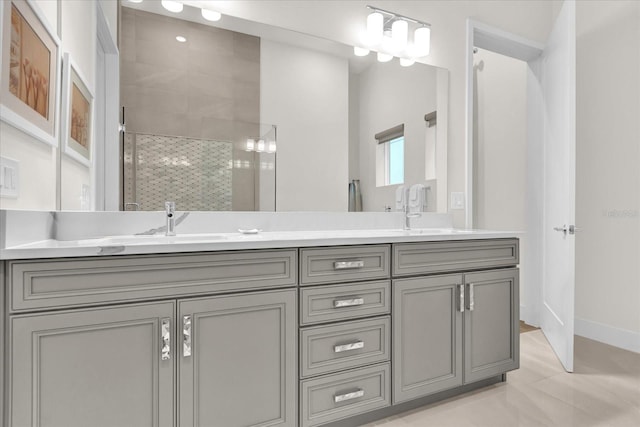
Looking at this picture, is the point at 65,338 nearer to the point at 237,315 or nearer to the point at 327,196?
the point at 237,315

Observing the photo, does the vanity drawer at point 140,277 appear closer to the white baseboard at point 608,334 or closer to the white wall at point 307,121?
the white wall at point 307,121

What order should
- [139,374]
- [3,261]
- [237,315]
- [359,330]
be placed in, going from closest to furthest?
[3,261]
[139,374]
[237,315]
[359,330]

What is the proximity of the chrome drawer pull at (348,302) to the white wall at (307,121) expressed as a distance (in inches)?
25.3

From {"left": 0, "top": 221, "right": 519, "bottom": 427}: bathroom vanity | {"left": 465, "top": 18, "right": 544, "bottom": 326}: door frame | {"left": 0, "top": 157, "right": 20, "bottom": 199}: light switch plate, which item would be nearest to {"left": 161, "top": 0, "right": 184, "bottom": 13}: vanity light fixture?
{"left": 0, "top": 157, "right": 20, "bottom": 199}: light switch plate

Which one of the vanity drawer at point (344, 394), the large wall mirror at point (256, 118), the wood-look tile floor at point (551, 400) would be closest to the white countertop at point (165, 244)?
the large wall mirror at point (256, 118)

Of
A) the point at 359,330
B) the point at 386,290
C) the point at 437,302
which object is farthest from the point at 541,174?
the point at 359,330

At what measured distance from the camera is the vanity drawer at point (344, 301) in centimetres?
145

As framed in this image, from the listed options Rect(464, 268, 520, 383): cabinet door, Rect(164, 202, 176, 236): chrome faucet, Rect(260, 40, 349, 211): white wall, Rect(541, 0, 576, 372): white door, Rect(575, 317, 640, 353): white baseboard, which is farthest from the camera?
Rect(575, 317, 640, 353): white baseboard

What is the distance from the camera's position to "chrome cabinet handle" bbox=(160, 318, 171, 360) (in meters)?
1.19

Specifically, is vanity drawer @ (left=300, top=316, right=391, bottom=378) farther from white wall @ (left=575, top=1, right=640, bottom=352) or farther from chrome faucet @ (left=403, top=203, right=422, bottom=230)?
white wall @ (left=575, top=1, right=640, bottom=352)

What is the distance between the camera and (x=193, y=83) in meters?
Answer: 1.79

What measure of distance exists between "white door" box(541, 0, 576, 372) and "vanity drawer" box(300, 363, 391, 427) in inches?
51.1

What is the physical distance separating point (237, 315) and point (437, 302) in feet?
3.13

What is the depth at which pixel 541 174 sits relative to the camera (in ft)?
9.66
